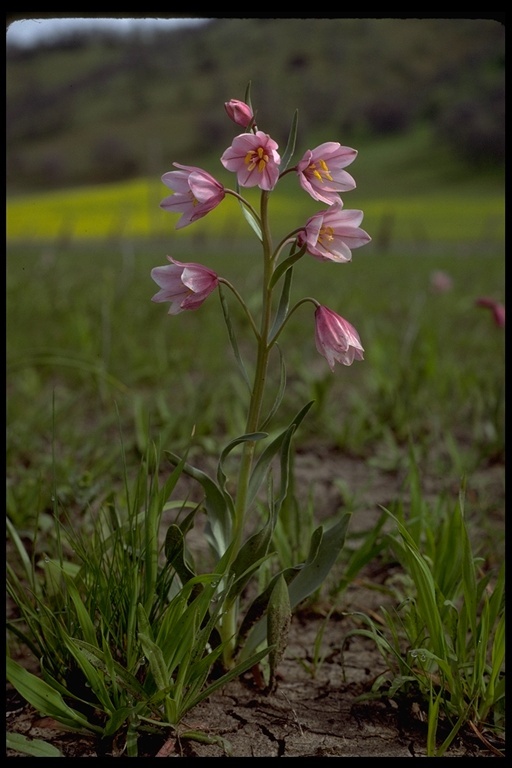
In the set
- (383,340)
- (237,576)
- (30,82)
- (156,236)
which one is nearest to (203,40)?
(30,82)

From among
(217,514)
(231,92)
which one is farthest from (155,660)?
(231,92)

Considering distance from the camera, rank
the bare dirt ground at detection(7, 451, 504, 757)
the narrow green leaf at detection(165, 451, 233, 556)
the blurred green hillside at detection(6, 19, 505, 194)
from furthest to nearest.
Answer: the blurred green hillside at detection(6, 19, 505, 194) < the narrow green leaf at detection(165, 451, 233, 556) < the bare dirt ground at detection(7, 451, 504, 757)

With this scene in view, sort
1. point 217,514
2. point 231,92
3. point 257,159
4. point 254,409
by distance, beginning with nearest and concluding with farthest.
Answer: point 257,159 → point 254,409 → point 217,514 → point 231,92

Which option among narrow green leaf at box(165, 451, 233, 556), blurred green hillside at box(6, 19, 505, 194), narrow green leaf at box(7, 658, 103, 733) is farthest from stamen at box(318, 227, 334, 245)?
blurred green hillside at box(6, 19, 505, 194)

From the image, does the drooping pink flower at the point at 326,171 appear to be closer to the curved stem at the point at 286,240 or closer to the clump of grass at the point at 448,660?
the curved stem at the point at 286,240

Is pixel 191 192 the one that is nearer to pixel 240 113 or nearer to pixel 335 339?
pixel 240 113

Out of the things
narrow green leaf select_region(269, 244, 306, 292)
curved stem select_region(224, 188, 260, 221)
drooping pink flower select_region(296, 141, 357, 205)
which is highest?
drooping pink flower select_region(296, 141, 357, 205)

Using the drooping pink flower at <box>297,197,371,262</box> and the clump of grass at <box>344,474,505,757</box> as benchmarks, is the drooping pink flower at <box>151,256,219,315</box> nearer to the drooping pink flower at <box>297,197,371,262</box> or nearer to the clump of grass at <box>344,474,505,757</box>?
the drooping pink flower at <box>297,197,371,262</box>
